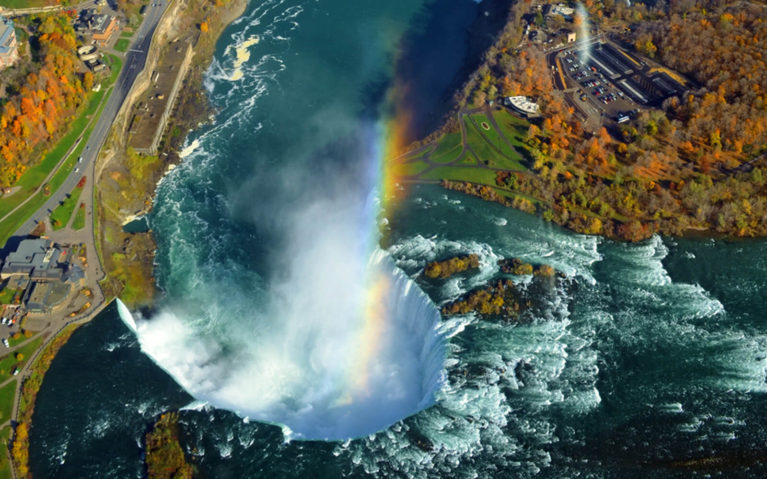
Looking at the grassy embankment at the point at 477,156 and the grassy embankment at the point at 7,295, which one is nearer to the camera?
the grassy embankment at the point at 7,295

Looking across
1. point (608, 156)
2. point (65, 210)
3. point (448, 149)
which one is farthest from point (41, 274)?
point (608, 156)

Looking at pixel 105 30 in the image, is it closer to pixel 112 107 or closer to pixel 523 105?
pixel 112 107

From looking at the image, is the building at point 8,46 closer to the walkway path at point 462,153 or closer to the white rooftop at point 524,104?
the walkway path at point 462,153

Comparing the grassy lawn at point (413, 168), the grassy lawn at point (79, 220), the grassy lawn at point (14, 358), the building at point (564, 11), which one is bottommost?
the grassy lawn at point (14, 358)

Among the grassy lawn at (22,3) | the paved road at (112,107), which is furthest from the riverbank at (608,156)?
the grassy lawn at (22,3)

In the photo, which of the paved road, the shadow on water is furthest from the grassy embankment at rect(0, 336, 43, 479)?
the shadow on water

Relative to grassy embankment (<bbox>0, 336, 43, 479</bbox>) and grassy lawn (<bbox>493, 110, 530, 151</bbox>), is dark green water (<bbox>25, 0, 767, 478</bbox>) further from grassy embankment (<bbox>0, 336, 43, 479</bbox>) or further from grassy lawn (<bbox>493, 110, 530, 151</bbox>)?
grassy lawn (<bbox>493, 110, 530, 151</bbox>)

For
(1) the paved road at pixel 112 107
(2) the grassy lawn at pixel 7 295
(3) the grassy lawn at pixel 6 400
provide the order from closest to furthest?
(3) the grassy lawn at pixel 6 400, (2) the grassy lawn at pixel 7 295, (1) the paved road at pixel 112 107
